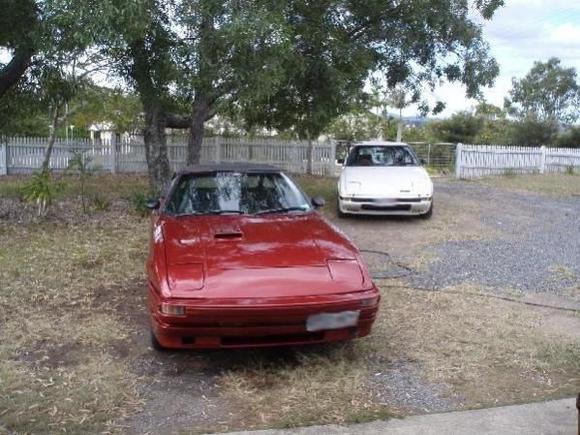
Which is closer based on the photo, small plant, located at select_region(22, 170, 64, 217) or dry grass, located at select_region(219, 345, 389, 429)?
dry grass, located at select_region(219, 345, 389, 429)

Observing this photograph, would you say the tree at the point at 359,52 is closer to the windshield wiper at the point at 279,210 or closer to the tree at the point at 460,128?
the windshield wiper at the point at 279,210

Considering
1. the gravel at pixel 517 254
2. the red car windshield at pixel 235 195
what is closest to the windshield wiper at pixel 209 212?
the red car windshield at pixel 235 195

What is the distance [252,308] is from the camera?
4.08 meters

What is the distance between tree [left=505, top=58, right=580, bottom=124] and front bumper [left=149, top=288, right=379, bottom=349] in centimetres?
4530

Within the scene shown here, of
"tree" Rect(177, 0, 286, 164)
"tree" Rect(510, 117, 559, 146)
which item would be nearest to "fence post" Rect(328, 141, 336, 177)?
"tree" Rect(177, 0, 286, 164)

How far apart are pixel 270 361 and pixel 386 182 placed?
6104 millimetres

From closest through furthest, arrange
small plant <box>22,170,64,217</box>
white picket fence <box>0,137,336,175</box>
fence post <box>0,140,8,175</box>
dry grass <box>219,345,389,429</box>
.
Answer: dry grass <box>219,345,389,429</box>, small plant <box>22,170,64,217</box>, fence post <box>0,140,8,175</box>, white picket fence <box>0,137,336,175</box>

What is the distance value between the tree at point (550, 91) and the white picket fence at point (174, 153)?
3111 cm

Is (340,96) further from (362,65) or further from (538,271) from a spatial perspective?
(538,271)

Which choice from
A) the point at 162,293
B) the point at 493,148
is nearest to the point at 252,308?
the point at 162,293

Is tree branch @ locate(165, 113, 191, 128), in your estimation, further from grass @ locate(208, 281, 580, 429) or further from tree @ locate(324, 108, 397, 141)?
tree @ locate(324, 108, 397, 141)

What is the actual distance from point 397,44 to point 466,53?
1836 mm

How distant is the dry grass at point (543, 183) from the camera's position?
1608 cm

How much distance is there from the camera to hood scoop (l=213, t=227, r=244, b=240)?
4.91 meters
